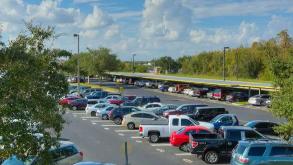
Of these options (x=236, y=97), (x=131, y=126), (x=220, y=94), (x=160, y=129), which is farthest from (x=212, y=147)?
(x=220, y=94)

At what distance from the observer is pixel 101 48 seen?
112562 millimetres

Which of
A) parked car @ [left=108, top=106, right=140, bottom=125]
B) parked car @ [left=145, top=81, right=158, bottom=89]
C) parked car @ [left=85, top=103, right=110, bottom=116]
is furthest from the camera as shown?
parked car @ [left=145, top=81, right=158, bottom=89]

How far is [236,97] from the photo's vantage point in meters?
66.2

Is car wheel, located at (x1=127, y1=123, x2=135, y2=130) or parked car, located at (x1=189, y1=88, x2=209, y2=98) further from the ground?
parked car, located at (x1=189, y1=88, x2=209, y2=98)

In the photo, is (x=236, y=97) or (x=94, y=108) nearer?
(x=94, y=108)

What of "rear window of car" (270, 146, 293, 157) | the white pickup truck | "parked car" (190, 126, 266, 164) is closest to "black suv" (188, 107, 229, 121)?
the white pickup truck

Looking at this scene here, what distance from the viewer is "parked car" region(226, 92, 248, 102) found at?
6600 cm

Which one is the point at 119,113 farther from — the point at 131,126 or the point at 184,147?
the point at 184,147

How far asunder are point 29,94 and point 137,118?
2564cm

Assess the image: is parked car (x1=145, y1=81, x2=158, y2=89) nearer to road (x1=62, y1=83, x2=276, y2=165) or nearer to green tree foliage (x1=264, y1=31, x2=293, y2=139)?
road (x1=62, y1=83, x2=276, y2=165)

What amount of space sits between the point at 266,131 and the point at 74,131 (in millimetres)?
13384

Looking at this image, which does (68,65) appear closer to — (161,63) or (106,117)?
(106,117)

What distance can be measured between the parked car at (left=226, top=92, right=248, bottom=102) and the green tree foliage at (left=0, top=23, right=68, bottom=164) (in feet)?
183

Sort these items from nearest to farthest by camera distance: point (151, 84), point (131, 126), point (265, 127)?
point (265, 127)
point (131, 126)
point (151, 84)
